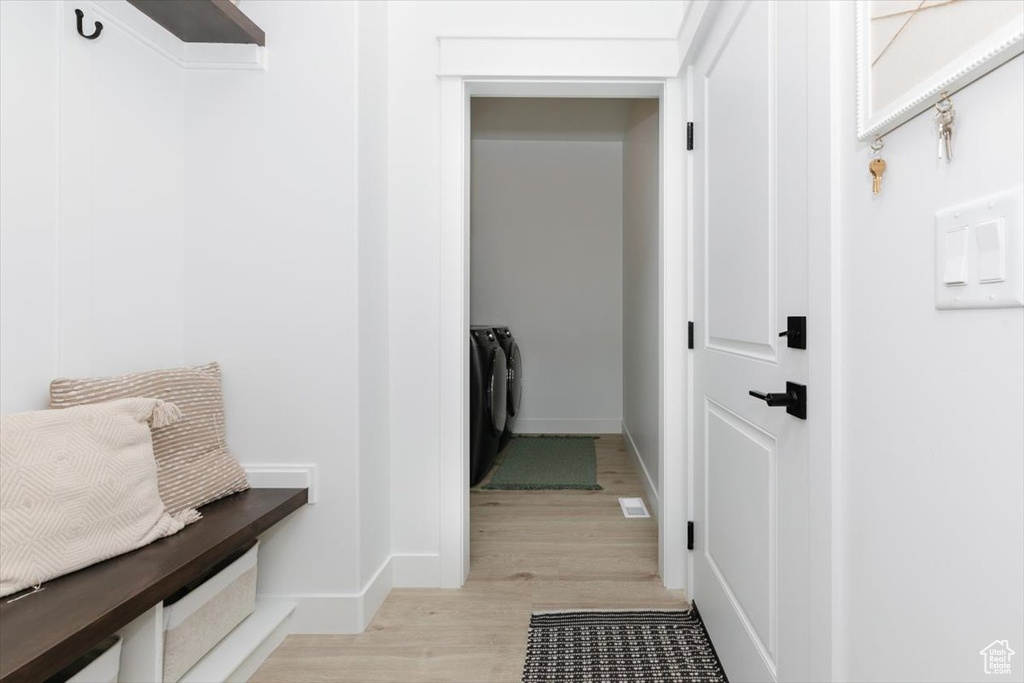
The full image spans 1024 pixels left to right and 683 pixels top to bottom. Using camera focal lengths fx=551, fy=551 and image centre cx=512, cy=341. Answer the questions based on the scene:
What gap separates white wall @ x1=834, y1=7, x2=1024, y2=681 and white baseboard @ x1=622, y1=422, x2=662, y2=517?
4.62ft

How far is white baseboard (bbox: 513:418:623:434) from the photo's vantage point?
16.2ft

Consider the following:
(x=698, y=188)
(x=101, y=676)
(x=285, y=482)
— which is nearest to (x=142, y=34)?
(x=285, y=482)

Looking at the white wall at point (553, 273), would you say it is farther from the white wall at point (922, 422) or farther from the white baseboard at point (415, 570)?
the white wall at point (922, 422)

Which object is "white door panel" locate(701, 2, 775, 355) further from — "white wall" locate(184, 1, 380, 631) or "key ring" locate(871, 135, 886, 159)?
"white wall" locate(184, 1, 380, 631)

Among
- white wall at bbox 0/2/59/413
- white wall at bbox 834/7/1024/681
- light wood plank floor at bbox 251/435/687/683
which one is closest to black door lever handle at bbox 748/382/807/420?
white wall at bbox 834/7/1024/681

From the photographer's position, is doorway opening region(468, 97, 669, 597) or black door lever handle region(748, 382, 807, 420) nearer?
black door lever handle region(748, 382, 807, 420)

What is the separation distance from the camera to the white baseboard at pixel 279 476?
1.84 metres

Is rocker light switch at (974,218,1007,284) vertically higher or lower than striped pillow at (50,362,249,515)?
higher

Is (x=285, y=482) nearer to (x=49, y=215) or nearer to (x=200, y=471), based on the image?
(x=200, y=471)

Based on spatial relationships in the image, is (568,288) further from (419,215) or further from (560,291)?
(419,215)

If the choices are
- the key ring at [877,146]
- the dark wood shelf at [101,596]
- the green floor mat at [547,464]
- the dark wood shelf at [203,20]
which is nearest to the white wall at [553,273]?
the green floor mat at [547,464]

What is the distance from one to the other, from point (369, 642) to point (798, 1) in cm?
206

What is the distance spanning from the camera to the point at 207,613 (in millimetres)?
1484

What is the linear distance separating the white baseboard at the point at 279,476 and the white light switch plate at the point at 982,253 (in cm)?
176
